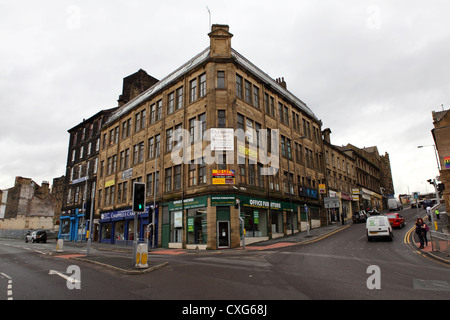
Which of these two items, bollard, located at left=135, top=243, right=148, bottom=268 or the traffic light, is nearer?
bollard, located at left=135, top=243, right=148, bottom=268

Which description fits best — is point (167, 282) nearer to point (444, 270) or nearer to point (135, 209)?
point (135, 209)

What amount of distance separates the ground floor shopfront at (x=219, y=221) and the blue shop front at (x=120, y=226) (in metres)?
3.12

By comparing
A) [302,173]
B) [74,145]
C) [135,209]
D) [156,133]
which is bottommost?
[135,209]

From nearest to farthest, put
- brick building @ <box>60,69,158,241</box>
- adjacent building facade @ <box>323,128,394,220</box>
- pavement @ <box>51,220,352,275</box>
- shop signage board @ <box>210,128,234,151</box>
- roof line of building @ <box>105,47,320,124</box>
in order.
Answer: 1. pavement @ <box>51,220,352,275</box>
2. shop signage board @ <box>210,128,234,151</box>
3. roof line of building @ <box>105,47,320,124</box>
4. brick building @ <box>60,69,158,241</box>
5. adjacent building facade @ <box>323,128,394,220</box>

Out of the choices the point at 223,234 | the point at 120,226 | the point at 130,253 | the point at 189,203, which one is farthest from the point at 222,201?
the point at 120,226

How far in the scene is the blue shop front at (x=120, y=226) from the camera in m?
29.7

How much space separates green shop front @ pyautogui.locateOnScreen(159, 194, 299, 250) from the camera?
2280 centimetres

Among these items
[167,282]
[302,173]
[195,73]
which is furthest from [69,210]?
[167,282]

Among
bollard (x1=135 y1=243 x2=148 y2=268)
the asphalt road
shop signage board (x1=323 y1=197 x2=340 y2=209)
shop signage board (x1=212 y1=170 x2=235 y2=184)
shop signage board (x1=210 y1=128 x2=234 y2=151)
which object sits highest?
shop signage board (x1=210 y1=128 x2=234 y2=151)

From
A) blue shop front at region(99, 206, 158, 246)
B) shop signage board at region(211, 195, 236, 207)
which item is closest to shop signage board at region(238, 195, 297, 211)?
shop signage board at region(211, 195, 236, 207)

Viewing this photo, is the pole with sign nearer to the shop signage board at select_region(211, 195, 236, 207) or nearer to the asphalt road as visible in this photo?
the asphalt road

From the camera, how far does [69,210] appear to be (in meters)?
44.2

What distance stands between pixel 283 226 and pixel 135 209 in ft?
67.3

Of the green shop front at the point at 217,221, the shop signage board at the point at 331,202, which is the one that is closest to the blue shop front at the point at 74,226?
the green shop front at the point at 217,221
